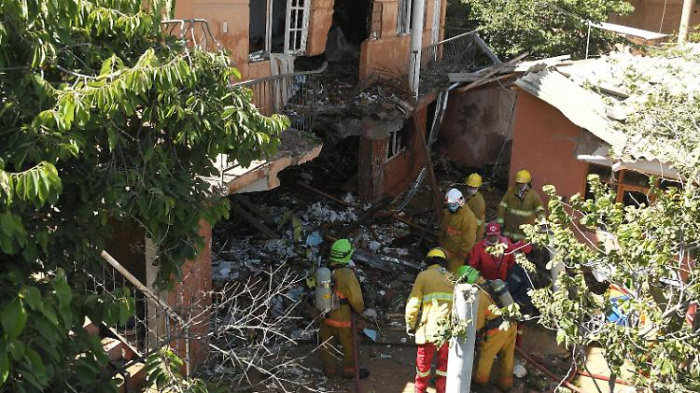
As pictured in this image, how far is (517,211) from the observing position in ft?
36.0

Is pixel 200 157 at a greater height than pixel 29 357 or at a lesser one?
greater

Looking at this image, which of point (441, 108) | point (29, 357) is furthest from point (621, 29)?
point (29, 357)

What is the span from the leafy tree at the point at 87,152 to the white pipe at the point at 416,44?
1043 centimetres

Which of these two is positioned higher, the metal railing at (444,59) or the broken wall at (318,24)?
the broken wall at (318,24)

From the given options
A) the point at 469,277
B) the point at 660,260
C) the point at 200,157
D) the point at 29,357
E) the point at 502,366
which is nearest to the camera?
the point at 29,357

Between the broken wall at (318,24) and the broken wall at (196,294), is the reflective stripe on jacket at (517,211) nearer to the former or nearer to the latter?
the broken wall at (318,24)

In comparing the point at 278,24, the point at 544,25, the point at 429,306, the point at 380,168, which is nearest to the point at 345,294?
the point at 429,306

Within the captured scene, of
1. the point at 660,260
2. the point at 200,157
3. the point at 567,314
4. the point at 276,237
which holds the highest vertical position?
the point at 200,157

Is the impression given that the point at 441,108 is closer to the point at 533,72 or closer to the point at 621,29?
the point at 533,72

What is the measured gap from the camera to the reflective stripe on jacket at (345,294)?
8.88 m

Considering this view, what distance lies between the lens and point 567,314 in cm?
555

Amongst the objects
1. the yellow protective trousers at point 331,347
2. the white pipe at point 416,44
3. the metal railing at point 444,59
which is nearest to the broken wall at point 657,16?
the metal railing at point 444,59

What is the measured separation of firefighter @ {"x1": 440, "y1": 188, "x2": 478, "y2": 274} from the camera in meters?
10.6

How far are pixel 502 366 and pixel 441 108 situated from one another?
9853mm
